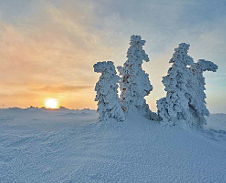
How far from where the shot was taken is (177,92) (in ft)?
50.3

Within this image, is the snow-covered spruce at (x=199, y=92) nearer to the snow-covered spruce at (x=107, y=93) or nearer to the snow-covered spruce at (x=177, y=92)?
the snow-covered spruce at (x=177, y=92)

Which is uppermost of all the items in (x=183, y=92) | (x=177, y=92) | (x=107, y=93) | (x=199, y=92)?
(x=199, y=92)

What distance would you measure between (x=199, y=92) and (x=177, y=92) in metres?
4.87

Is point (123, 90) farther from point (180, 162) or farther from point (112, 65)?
point (180, 162)

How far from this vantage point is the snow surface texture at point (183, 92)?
49.2ft

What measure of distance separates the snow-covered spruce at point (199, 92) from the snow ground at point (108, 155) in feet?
13.7

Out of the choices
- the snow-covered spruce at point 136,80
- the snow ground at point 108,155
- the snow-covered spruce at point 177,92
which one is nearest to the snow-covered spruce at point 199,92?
the snow-covered spruce at point 177,92

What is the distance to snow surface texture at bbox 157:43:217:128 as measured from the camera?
15000mm

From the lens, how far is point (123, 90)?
61.5 feet

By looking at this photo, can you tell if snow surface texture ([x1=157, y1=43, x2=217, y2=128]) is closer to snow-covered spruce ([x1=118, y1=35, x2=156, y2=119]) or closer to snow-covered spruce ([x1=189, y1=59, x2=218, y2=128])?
snow-covered spruce ([x1=189, y1=59, x2=218, y2=128])

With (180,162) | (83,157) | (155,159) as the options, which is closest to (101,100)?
(83,157)

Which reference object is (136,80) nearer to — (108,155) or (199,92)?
(199,92)

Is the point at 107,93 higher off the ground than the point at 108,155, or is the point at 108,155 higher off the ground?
the point at 107,93

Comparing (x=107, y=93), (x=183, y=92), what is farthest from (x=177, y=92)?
(x=107, y=93)
